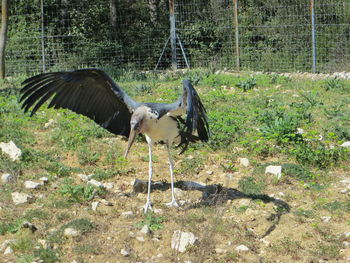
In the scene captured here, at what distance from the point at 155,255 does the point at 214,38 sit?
36.6 feet

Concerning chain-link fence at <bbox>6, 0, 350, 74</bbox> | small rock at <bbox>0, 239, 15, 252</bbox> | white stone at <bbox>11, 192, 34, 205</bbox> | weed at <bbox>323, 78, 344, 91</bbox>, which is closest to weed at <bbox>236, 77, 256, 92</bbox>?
weed at <bbox>323, 78, 344, 91</bbox>

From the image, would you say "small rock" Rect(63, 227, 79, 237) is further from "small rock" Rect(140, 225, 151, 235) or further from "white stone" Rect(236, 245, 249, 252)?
"white stone" Rect(236, 245, 249, 252)

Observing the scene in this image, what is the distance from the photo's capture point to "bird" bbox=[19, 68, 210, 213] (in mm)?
5676

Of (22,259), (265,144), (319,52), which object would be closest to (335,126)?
(265,144)

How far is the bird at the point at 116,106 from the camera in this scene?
5.68 metres

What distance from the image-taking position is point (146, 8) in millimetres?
16469

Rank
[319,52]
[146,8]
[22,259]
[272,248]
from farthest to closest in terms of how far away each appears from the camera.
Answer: [146,8] < [319,52] < [272,248] < [22,259]

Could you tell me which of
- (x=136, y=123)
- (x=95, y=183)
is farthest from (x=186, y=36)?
(x=136, y=123)

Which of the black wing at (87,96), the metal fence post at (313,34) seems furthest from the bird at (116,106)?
the metal fence post at (313,34)

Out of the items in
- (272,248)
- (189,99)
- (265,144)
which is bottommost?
(272,248)

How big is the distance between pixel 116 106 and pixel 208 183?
142 cm

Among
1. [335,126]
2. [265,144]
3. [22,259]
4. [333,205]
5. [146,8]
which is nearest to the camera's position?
[22,259]

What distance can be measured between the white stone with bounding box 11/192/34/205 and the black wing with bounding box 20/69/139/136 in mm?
916

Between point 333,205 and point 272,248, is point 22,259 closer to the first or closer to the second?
point 272,248
